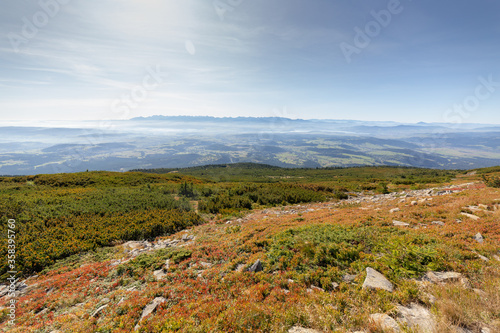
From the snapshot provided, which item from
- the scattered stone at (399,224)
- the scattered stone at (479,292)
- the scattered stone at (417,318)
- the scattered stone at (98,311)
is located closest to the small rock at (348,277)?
the scattered stone at (417,318)

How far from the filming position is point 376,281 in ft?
20.2

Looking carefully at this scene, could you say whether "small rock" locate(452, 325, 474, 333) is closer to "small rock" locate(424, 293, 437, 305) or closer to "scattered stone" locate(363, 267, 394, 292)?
"small rock" locate(424, 293, 437, 305)

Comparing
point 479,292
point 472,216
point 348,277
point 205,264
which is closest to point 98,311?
point 205,264

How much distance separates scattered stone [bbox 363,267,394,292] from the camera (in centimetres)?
587

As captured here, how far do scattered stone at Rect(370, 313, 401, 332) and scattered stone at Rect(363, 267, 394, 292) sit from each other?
1.15 meters

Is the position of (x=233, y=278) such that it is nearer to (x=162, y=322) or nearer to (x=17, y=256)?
(x=162, y=322)

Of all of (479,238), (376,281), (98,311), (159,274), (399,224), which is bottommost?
(159,274)

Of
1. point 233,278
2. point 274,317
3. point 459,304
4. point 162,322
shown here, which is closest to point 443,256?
point 459,304

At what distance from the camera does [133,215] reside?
61.4ft

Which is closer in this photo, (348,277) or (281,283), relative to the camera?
(348,277)

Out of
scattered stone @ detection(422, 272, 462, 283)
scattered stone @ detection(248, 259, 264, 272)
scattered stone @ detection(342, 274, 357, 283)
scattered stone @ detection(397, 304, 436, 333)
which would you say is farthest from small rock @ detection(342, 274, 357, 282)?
scattered stone @ detection(248, 259, 264, 272)

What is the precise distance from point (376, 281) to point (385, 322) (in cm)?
173

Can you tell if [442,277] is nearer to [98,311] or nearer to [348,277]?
[348,277]

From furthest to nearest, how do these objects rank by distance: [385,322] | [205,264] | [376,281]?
[205,264], [376,281], [385,322]
